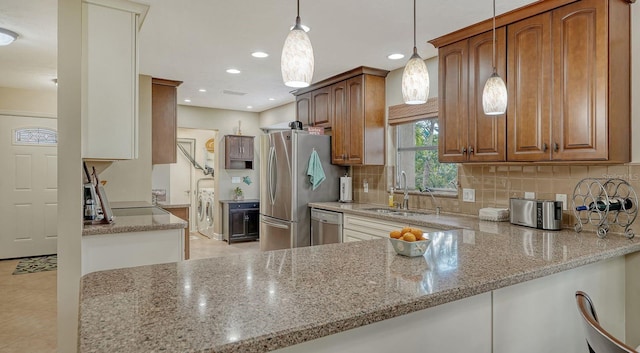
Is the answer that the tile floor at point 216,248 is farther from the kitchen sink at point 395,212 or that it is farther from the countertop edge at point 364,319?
the countertop edge at point 364,319

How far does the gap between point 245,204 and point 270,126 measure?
1.46m

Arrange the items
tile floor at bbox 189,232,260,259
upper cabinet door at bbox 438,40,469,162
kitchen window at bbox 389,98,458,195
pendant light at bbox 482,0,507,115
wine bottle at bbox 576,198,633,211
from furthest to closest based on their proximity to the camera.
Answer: tile floor at bbox 189,232,260,259 < kitchen window at bbox 389,98,458,195 < upper cabinet door at bbox 438,40,469,162 < wine bottle at bbox 576,198,633,211 < pendant light at bbox 482,0,507,115

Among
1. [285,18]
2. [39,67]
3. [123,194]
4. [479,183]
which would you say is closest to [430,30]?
[285,18]

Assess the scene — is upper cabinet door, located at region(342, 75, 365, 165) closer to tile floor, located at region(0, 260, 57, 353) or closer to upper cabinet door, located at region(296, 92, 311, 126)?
upper cabinet door, located at region(296, 92, 311, 126)

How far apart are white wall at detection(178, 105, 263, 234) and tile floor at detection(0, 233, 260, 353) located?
2.83m

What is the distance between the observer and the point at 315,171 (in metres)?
4.42

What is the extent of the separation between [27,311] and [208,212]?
389cm

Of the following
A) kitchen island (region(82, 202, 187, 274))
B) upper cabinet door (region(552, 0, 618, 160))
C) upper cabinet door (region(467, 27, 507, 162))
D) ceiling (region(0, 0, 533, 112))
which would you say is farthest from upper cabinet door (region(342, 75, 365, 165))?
kitchen island (region(82, 202, 187, 274))

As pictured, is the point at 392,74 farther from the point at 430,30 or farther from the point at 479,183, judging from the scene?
the point at 479,183

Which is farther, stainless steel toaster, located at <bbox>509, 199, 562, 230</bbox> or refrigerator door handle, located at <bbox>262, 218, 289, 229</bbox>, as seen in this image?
refrigerator door handle, located at <bbox>262, 218, 289, 229</bbox>

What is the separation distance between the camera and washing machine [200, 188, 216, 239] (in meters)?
7.13

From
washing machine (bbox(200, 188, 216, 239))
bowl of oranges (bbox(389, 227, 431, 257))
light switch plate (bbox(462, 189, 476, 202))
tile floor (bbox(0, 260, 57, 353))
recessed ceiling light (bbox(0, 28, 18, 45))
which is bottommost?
tile floor (bbox(0, 260, 57, 353))

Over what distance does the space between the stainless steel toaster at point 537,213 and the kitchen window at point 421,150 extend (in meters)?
0.87

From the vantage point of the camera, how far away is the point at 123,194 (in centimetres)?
413
